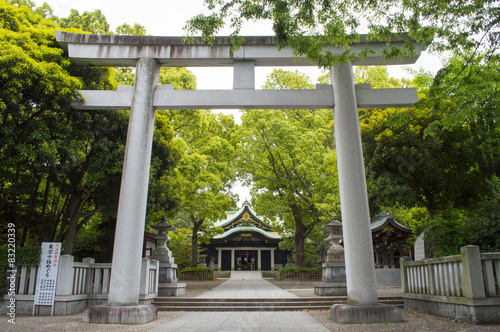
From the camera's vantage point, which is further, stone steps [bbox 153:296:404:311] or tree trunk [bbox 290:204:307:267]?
tree trunk [bbox 290:204:307:267]

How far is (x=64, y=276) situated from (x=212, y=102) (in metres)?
4.93

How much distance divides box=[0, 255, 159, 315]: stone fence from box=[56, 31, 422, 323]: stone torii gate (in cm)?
157

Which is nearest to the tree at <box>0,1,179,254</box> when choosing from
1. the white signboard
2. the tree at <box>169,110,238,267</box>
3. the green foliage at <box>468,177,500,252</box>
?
the white signboard

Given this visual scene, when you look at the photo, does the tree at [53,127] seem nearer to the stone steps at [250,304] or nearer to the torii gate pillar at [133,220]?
the torii gate pillar at [133,220]

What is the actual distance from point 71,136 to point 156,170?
2.67 m

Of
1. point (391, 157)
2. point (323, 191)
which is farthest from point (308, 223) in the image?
point (391, 157)

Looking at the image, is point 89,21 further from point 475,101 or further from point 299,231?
point 299,231

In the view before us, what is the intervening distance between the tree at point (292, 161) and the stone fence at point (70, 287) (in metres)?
9.76

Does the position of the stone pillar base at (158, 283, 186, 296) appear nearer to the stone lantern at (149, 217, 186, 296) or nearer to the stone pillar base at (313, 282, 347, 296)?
the stone lantern at (149, 217, 186, 296)

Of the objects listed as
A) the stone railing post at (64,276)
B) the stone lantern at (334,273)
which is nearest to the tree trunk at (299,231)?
the stone lantern at (334,273)

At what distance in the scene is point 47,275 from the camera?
6949mm

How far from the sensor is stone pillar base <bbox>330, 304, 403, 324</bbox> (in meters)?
5.64

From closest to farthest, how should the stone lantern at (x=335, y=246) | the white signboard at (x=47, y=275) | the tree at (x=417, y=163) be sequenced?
the white signboard at (x=47, y=275), the tree at (x=417, y=163), the stone lantern at (x=335, y=246)

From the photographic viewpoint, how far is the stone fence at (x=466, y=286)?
206 inches
